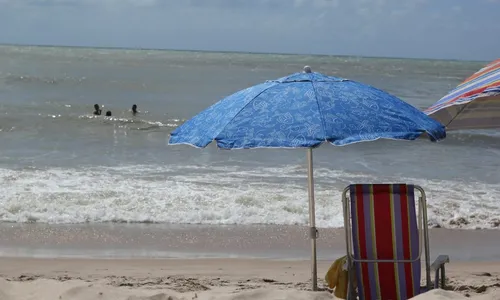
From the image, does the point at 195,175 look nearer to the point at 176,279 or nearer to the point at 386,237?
the point at 176,279

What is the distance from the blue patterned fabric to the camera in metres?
3.72

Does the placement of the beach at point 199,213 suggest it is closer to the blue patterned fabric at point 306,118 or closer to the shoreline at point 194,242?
the shoreline at point 194,242

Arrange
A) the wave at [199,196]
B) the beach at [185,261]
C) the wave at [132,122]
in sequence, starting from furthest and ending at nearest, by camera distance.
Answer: the wave at [132,122]
the wave at [199,196]
the beach at [185,261]

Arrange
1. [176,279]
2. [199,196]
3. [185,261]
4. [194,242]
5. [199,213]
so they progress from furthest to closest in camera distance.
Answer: [199,196] < [199,213] < [194,242] < [185,261] < [176,279]

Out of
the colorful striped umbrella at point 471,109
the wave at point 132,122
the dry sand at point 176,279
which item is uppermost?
the wave at point 132,122

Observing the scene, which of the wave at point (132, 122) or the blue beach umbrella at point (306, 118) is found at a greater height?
the wave at point (132, 122)

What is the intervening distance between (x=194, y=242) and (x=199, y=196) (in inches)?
85.1

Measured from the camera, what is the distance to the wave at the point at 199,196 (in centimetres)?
909

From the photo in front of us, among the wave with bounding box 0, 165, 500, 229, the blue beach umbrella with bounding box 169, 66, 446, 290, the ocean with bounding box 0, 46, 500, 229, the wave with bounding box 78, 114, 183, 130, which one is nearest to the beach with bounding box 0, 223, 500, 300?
the wave with bounding box 0, 165, 500, 229

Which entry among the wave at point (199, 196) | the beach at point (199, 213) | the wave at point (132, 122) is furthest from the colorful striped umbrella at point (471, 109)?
the wave at point (132, 122)

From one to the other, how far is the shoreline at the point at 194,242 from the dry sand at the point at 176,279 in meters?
0.31

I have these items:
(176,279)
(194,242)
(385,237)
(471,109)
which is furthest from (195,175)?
(385,237)

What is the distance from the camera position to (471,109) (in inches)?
207

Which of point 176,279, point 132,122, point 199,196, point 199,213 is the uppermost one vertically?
point 132,122
